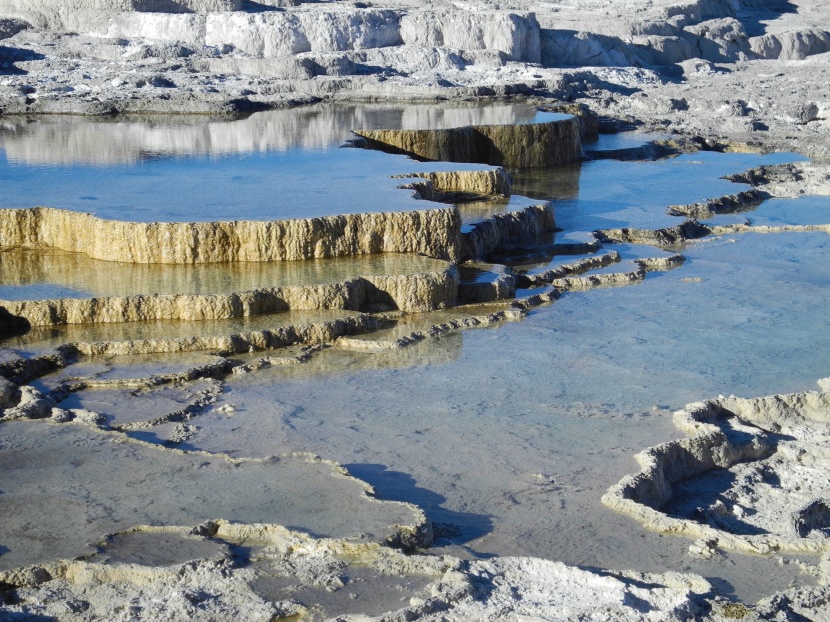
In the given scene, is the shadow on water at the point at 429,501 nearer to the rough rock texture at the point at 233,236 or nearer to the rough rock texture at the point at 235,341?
the rough rock texture at the point at 235,341

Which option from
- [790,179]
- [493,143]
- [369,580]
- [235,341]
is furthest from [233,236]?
[790,179]

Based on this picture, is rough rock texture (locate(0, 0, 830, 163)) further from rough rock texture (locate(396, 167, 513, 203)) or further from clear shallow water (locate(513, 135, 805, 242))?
rough rock texture (locate(396, 167, 513, 203))

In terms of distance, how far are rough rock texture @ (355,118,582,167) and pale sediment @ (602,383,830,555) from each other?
25.1 ft

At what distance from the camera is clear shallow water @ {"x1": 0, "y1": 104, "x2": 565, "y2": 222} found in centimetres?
900

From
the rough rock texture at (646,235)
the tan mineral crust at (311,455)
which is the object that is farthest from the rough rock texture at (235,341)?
the rough rock texture at (646,235)

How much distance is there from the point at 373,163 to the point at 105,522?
7.03 meters

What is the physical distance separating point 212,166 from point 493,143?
15.1 ft

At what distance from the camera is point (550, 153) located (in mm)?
14891

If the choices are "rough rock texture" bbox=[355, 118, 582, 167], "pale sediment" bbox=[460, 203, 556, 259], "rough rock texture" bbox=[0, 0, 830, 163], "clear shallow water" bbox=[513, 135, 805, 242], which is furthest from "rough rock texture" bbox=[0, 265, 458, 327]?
→ "rough rock texture" bbox=[0, 0, 830, 163]

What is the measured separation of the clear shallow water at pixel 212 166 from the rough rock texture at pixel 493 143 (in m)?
0.40

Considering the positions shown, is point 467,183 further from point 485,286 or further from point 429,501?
point 429,501

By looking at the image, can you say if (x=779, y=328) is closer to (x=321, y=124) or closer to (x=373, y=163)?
(x=373, y=163)

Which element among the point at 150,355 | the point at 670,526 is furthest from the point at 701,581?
the point at 150,355

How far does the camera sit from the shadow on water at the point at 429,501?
183 inches
